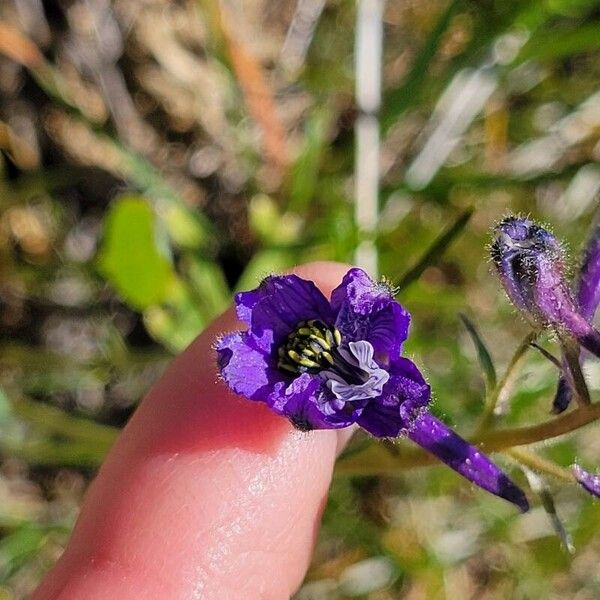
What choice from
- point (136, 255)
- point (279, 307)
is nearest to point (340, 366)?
point (279, 307)

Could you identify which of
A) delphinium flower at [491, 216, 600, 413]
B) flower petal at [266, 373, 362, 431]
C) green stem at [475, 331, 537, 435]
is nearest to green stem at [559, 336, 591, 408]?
delphinium flower at [491, 216, 600, 413]

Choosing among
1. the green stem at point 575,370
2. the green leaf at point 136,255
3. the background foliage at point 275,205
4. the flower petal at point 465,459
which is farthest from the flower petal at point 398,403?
the green leaf at point 136,255

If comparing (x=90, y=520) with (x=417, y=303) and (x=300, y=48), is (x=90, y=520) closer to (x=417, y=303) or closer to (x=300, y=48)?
(x=417, y=303)

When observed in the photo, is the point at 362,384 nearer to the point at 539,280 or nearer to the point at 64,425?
the point at 539,280

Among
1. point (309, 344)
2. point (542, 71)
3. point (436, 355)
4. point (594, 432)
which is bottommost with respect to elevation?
point (309, 344)

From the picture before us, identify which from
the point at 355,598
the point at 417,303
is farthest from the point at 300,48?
the point at 355,598

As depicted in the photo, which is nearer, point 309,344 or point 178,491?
point 309,344

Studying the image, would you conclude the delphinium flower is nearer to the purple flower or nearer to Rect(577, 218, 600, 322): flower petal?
Rect(577, 218, 600, 322): flower petal
